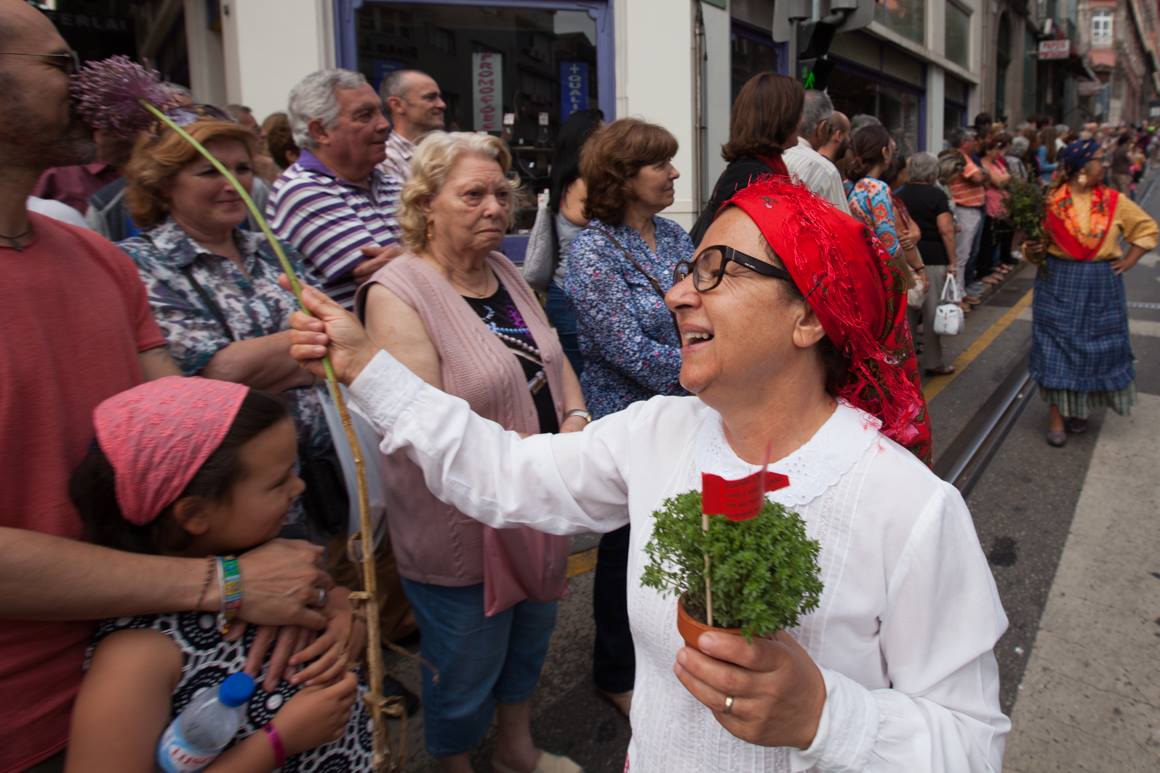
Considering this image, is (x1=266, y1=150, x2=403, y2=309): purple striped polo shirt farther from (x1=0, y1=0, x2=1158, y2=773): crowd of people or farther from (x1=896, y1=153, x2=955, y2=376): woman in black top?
(x1=896, y1=153, x2=955, y2=376): woman in black top

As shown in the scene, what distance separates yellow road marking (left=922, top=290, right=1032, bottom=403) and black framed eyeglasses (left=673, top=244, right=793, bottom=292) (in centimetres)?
453

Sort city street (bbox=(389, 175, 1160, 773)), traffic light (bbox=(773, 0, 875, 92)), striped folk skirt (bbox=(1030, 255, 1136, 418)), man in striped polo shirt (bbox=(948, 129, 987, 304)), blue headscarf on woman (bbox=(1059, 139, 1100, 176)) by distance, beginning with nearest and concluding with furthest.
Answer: city street (bbox=(389, 175, 1160, 773)) → blue headscarf on woman (bbox=(1059, 139, 1100, 176)) → striped folk skirt (bbox=(1030, 255, 1136, 418)) → traffic light (bbox=(773, 0, 875, 92)) → man in striped polo shirt (bbox=(948, 129, 987, 304))

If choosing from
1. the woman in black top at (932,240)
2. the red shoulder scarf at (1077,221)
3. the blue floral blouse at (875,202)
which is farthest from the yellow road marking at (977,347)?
the red shoulder scarf at (1077,221)

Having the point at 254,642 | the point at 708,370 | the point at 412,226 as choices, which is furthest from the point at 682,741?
the point at 412,226

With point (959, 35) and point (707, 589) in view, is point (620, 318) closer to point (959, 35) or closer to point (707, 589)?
point (707, 589)

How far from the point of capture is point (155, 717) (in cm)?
137

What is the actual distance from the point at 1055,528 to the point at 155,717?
4.48 m

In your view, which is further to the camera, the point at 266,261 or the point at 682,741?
the point at 266,261

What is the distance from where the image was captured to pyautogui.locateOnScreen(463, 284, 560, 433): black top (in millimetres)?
2459

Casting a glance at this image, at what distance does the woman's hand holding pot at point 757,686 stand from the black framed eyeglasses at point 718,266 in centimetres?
63

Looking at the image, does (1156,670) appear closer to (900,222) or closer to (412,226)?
(412,226)

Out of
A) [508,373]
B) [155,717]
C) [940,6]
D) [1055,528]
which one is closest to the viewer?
[155,717]

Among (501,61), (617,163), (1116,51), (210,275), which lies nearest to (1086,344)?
(617,163)

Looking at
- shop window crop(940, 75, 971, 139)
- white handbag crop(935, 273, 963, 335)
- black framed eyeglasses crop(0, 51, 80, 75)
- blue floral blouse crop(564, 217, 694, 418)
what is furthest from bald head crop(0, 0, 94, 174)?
shop window crop(940, 75, 971, 139)
